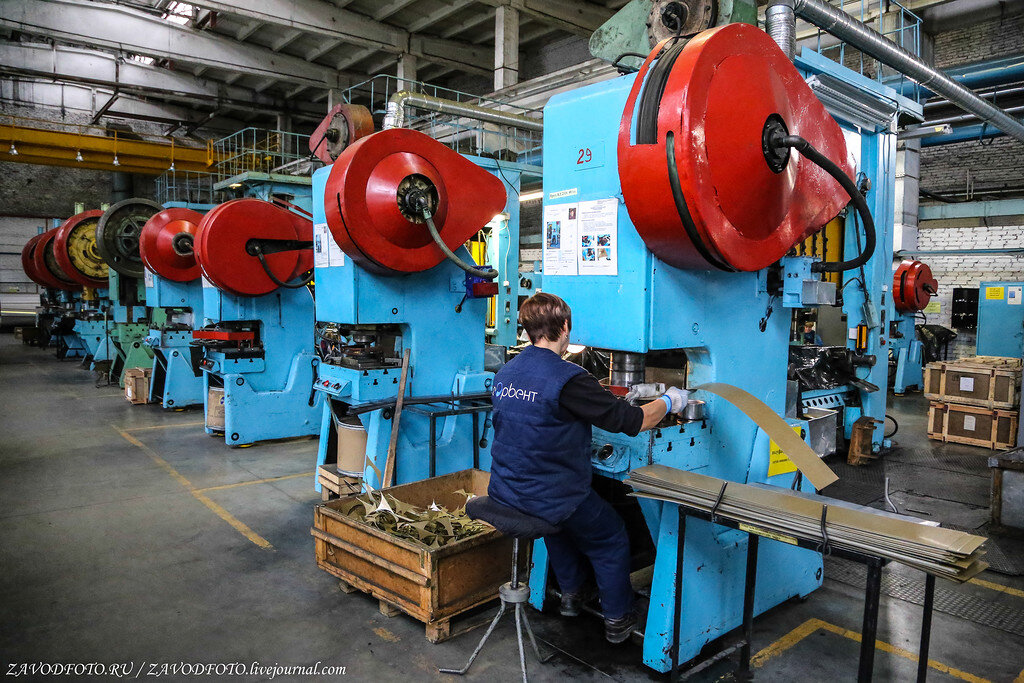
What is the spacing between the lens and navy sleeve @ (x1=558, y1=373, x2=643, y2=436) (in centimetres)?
219

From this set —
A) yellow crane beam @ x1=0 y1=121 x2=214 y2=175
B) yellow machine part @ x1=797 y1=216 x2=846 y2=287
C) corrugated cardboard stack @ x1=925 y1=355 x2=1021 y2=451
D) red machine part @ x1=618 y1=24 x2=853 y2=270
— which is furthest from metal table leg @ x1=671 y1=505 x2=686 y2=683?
yellow crane beam @ x1=0 y1=121 x2=214 y2=175

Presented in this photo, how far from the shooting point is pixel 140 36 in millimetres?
→ 11492

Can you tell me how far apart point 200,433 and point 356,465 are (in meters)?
3.45

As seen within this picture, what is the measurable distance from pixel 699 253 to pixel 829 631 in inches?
71.9

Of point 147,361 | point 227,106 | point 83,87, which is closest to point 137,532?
point 147,361

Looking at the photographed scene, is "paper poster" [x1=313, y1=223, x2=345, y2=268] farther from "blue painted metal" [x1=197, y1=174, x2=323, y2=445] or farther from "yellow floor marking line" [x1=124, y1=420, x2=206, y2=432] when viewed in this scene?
"yellow floor marking line" [x1=124, y1=420, x2=206, y2=432]

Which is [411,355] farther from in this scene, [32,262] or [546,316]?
[32,262]

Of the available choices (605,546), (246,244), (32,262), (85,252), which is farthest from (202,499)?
(32,262)

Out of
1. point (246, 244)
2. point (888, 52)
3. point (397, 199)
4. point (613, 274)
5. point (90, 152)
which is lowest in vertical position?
point (613, 274)

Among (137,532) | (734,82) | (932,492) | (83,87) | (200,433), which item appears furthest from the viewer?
(83,87)

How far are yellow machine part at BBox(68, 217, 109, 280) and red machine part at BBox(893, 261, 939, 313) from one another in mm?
12609

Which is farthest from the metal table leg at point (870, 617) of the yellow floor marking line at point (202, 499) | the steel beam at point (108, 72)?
the steel beam at point (108, 72)

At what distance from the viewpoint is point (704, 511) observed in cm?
217

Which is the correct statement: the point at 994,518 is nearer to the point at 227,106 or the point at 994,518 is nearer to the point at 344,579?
the point at 344,579
